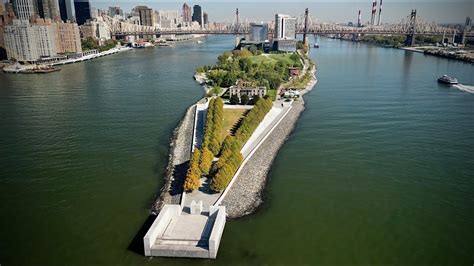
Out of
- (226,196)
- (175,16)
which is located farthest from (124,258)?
(175,16)

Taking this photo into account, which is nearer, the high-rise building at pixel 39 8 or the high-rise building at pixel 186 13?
the high-rise building at pixel 39 8

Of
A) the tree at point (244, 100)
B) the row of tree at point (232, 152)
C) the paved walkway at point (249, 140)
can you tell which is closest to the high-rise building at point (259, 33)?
the paved walkway at point (249, 140)

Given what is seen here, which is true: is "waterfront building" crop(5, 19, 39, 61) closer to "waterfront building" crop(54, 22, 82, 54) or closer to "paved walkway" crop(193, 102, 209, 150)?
"waterfront building" crop(54, 22, 82, 54)

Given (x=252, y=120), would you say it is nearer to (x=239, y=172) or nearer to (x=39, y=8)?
(x=239, y=172)

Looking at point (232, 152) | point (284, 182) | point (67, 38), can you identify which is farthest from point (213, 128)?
point (67, 38)

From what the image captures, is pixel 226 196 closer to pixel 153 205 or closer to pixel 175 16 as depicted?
pixel 153 205

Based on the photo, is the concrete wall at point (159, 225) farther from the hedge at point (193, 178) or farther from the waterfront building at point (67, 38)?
the waterfront building at point (67, 38)

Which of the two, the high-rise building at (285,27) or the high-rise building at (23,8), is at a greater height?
the high-rise building at (23,8)
